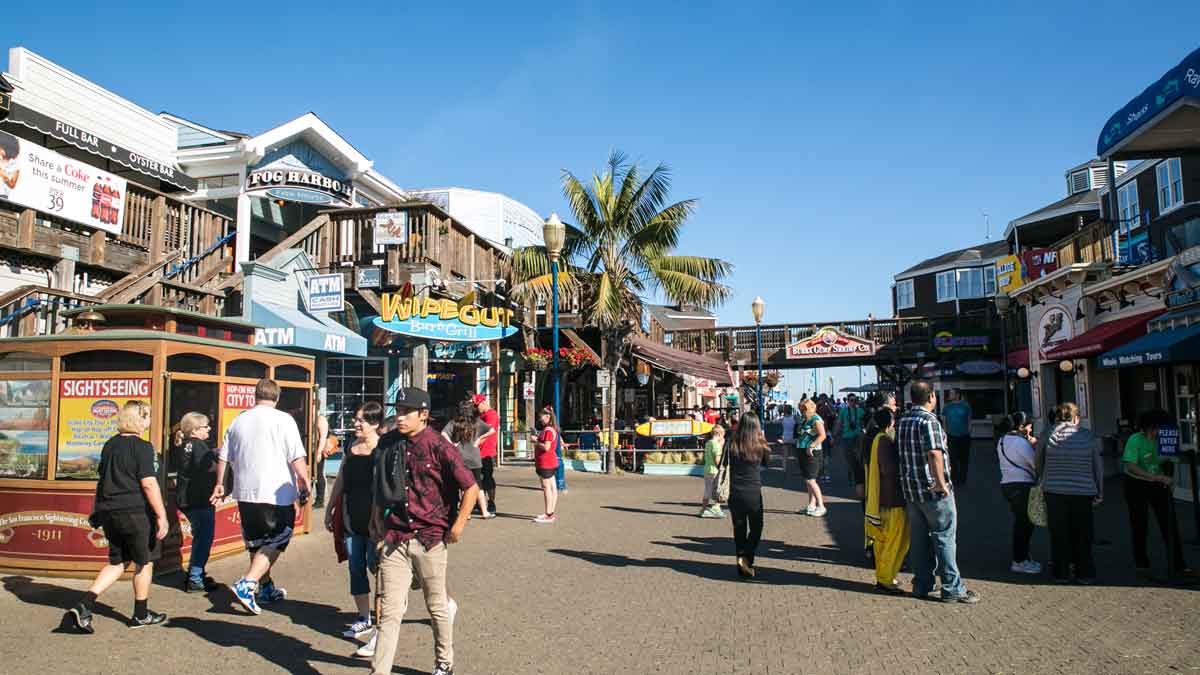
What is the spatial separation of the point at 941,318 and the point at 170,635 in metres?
33.1

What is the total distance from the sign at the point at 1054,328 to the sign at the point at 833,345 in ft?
42.2

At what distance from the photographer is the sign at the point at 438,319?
1495 centimetres

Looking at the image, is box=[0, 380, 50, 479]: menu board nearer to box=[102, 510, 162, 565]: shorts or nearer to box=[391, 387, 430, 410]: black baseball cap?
box=[102, 510, 162, 565]: shorts

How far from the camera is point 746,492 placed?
7398 millimetres

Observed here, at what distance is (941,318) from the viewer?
33.5 m

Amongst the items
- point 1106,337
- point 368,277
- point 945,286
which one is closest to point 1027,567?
point 1106,337

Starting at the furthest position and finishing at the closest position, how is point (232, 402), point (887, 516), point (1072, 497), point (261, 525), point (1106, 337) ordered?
point (1106, 337) → point (232, 402) → point (1072, 497) → point (887, 516) → point (261, 525)

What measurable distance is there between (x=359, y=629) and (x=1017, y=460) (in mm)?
6364

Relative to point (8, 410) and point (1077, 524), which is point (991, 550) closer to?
point (1077, 524)

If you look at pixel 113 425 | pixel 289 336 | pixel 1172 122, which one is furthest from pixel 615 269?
pixel 113 425

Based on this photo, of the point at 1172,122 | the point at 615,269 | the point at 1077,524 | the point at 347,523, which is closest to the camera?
the point at 347,523

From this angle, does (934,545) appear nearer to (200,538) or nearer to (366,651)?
(366,651)

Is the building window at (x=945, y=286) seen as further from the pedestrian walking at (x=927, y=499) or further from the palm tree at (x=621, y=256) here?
the pedestrian walking at (x=927, y=499)

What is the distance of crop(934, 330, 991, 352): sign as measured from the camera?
108 ft
